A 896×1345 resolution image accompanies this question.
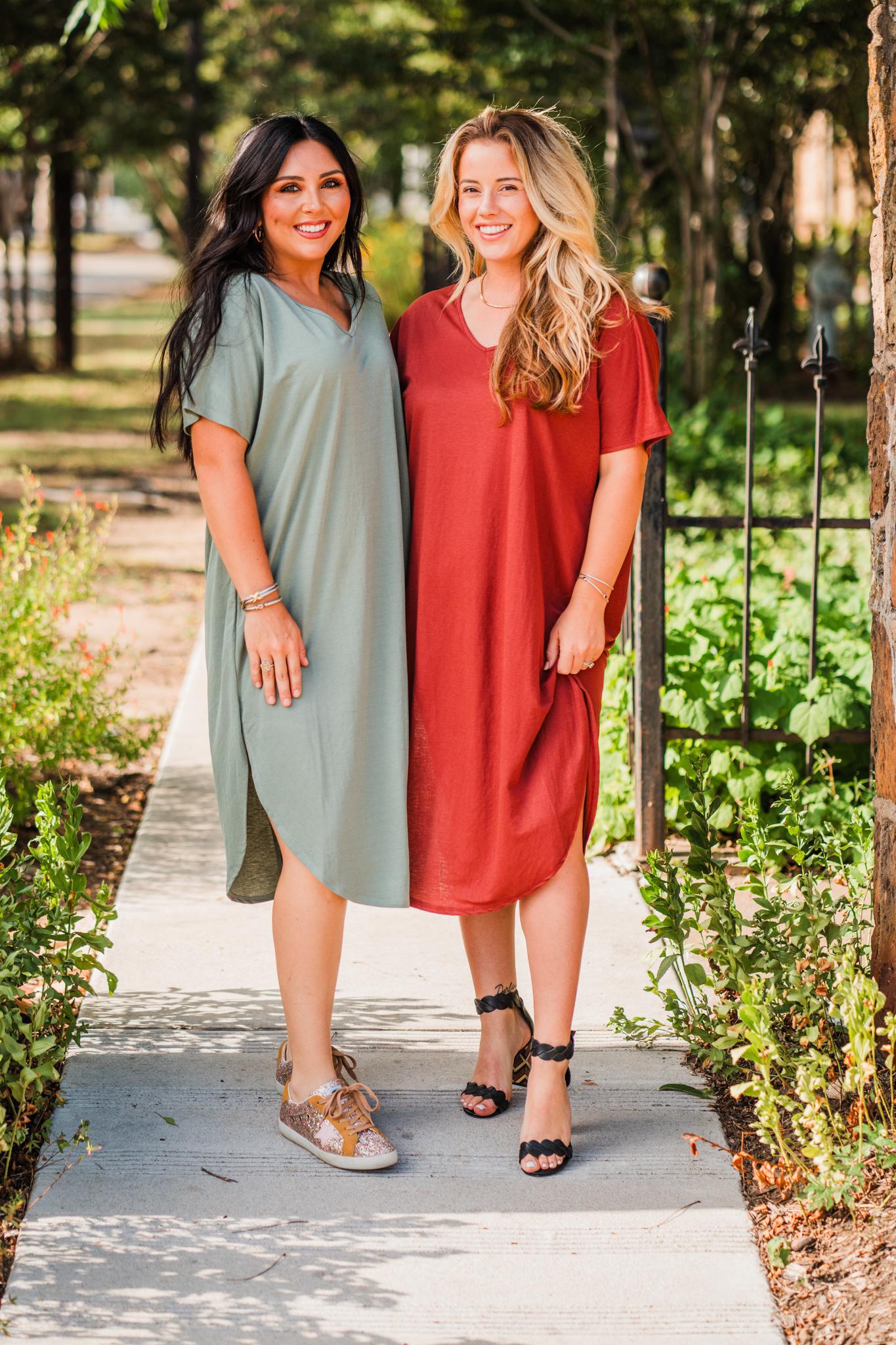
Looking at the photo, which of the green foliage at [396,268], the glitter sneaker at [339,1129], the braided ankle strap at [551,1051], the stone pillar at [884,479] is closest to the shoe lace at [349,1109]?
the glitter sneaker at [339,1129]

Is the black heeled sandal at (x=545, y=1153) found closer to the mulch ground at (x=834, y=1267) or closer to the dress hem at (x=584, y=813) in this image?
the mulch ground at (x=834, y=1267)

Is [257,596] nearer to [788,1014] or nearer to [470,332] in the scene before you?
[470,332]

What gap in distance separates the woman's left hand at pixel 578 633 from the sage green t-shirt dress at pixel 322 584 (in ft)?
0.95

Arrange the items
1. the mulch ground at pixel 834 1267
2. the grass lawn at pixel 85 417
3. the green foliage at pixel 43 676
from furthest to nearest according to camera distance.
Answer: the grass lawn at pixel 85 417 < the green foliage at pixel 43 676 < the mulch ground at pixel 834 1267

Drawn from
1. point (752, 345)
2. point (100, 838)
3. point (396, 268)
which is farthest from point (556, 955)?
point (396, 268)

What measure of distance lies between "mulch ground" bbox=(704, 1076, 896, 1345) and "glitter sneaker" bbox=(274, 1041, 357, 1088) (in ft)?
2.54

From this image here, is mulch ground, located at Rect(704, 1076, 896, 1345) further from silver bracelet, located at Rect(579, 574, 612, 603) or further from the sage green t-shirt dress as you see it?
silver bracelet, located at Rect(579, 574, 612, 603)

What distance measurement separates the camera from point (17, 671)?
475cm

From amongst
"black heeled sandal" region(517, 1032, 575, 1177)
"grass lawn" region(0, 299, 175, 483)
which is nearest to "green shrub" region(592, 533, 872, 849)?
"black heeled sandal" region(517, 1032, 575, 1177)

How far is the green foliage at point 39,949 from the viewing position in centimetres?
247

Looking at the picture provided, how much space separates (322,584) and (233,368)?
407 millimetres

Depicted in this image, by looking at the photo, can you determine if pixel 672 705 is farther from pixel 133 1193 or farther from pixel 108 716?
pixel 133 1193

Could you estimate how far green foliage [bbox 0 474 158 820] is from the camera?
4.09 metres

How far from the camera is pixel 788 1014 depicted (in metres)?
2.76
